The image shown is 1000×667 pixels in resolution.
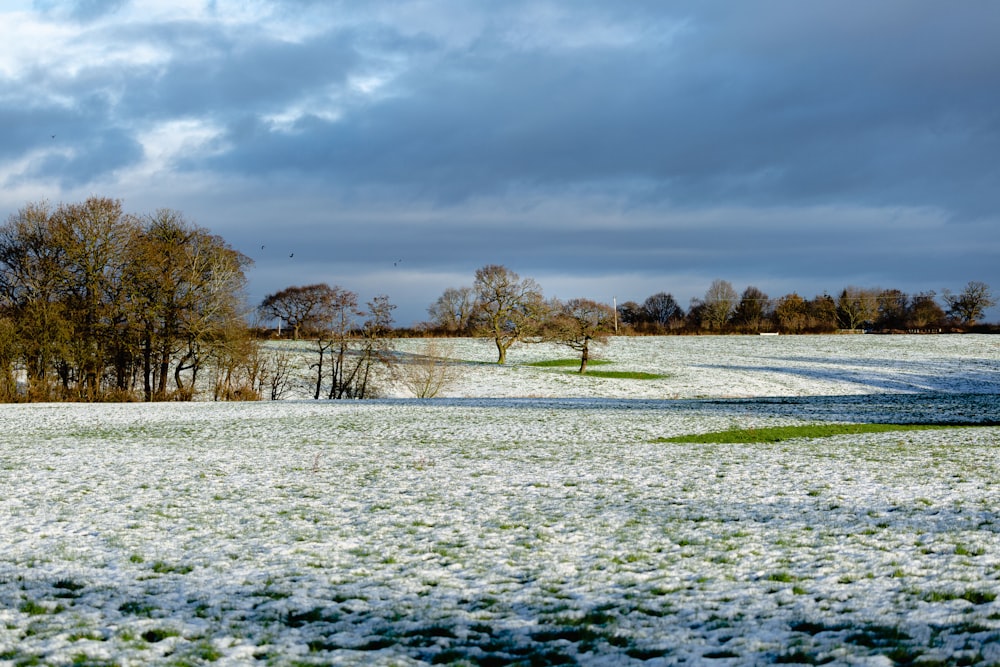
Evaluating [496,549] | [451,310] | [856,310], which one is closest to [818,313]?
[856,310]

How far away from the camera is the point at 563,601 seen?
9117 millimetres

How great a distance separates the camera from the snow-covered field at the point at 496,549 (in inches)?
Answer: 303

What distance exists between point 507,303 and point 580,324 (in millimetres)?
A: 7744

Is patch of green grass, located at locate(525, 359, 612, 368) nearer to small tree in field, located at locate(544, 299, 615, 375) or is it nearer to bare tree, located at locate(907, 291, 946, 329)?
small tree in field, located at locate(544, 299, 615, 375)

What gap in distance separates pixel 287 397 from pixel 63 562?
5111 cm

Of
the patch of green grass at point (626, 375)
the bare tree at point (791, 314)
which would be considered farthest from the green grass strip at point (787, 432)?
the bare tree at point (791, 314)

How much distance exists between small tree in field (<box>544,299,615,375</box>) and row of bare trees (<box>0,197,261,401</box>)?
2813 centimetres

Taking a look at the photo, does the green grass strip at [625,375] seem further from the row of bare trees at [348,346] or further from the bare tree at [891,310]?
the bare tree at [891,310]

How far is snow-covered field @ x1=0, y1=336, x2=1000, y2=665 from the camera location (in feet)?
25.2

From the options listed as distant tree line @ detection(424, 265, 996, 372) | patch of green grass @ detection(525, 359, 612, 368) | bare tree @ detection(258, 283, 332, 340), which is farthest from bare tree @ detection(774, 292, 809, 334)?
bare tree @ detection(258, 283, 332, 340)

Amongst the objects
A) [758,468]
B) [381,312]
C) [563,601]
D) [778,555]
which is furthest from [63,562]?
[381,312]

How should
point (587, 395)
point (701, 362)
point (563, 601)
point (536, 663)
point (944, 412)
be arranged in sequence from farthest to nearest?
point (701, 362), point (587, 395), point (944, 412), point (563, 601), point (536, 663)

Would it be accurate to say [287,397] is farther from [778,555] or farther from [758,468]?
[778,555]

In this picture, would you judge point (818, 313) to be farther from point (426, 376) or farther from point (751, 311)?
point (426, 376)
